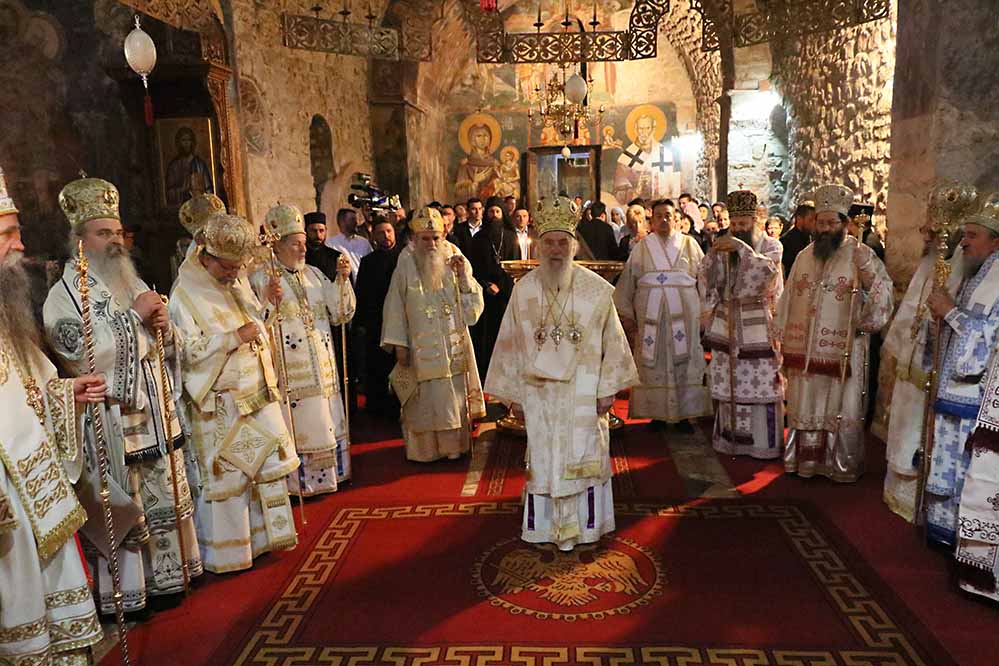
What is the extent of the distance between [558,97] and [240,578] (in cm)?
1142

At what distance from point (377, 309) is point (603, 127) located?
12720mm

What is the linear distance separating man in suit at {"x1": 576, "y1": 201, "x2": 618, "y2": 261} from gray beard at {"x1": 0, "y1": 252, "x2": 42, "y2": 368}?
6.82m

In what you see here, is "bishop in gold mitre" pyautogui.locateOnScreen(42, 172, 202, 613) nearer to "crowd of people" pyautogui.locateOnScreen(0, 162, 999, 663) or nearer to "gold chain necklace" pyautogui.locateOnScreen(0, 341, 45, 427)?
"crowd of people" pyautogui.locateOnScreen(0, 162, 999, 663)

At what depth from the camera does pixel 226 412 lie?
3.72 metres

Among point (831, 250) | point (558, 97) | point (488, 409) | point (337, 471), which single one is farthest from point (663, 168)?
point (337, 471)

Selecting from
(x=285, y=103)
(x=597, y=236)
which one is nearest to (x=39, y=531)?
(x=597, y=236)

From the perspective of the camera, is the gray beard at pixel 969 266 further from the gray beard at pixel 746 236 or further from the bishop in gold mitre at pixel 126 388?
the bishop in gold mitre at pixel 126 388

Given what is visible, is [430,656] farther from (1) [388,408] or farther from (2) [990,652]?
(1) [388,408]

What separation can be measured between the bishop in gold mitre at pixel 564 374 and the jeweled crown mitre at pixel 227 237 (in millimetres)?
1431

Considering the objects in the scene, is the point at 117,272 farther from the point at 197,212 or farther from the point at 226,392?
the point at 197,212

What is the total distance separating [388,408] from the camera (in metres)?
6.92

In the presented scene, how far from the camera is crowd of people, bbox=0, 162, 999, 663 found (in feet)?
8.16

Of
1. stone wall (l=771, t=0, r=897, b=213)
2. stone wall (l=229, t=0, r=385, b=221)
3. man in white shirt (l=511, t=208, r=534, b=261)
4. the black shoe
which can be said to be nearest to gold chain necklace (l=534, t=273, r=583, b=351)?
the black shoe

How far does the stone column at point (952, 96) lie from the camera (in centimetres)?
479
